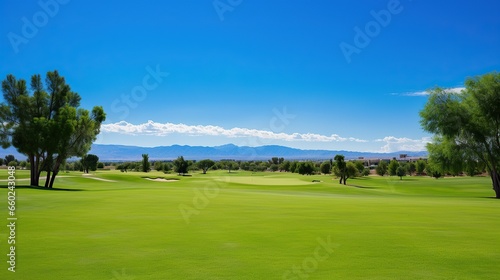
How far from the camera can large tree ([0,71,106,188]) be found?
45594 millimetres

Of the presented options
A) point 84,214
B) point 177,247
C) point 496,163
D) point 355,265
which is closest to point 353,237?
point 355,265

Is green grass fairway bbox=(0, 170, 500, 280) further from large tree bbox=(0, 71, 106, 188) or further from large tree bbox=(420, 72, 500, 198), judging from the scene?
large tree bbox=(420, 72, 500, 198)

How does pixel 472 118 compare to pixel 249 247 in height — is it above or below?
above

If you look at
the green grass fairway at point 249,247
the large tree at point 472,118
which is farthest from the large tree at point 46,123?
the large tree at point 472,118

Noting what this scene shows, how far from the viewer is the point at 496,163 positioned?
164 ft

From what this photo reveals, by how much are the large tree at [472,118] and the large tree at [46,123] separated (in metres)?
44.8

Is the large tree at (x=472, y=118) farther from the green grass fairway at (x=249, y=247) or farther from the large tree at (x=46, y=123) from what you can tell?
the large tree at (x=46, y=123)

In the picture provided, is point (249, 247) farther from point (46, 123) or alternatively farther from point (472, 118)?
point (472, 118)

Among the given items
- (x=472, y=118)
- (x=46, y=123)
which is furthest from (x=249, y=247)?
(x=472, y=118)

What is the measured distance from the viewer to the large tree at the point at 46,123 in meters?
45.6

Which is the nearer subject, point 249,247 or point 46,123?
point 249,247

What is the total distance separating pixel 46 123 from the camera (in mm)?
45344

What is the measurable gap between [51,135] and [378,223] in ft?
135

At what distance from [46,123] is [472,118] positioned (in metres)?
52.2
